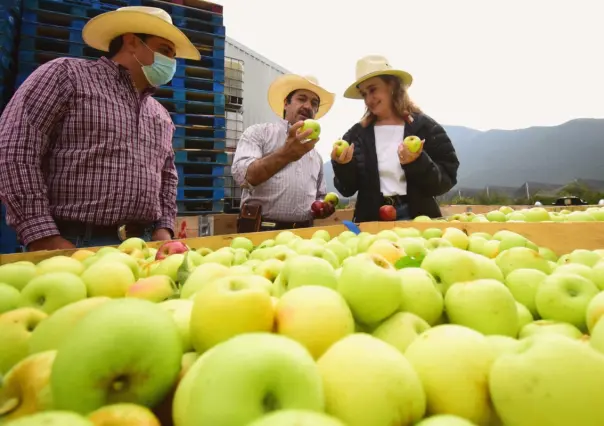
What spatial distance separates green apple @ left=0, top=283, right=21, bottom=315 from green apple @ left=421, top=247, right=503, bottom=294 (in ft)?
3.91

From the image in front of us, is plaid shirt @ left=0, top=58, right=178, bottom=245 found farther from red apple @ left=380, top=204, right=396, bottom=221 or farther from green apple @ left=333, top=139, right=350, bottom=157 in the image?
red apple @ left=380, top=204, right=396, bottom=221

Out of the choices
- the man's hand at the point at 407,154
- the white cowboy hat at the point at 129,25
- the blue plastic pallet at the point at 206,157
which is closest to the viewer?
the white cowboy hat at the point at 129,25

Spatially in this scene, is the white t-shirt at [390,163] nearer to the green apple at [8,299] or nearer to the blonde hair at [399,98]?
the blonde hair at [399,98]

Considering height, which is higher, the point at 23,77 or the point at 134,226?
the point at 23,77

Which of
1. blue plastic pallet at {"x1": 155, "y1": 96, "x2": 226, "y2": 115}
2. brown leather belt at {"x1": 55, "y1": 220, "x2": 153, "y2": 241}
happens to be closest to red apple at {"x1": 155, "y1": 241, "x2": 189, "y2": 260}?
brown leather belt at {"x1": 55, "y1": 220, "x2": 153, "y2": 241}

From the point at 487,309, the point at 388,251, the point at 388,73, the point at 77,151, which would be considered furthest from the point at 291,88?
the point at 487,309

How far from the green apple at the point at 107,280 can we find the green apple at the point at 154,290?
5 centimetres

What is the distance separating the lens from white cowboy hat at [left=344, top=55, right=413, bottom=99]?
3416 millimetres

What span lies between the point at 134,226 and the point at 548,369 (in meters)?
2.88

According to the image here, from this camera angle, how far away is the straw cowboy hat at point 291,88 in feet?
13.2

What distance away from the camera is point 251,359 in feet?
1.58

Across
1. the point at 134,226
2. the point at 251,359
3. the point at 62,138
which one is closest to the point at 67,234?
the point at 134,226

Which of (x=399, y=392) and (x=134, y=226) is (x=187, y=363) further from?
(x=134, y=226)

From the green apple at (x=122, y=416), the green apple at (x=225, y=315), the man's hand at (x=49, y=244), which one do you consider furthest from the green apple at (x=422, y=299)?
the man's hand at (x=49, y=244)
